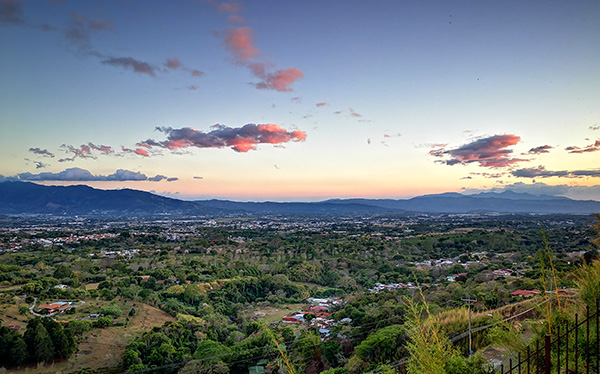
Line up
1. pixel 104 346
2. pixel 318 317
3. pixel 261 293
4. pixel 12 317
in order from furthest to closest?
1. pixel 261 293
2. pixel 318 317
3. pixel 12 317
4. pixel 104 346

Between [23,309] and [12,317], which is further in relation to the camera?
[23,309]

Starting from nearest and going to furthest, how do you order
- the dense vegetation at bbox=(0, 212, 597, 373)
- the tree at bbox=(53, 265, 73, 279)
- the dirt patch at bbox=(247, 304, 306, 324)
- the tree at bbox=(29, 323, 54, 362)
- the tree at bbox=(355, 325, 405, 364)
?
the tree at bbox=(355, 325, 405, 364) → the dense vegetation at bbox=(0, 212, 597, 373) → the tree at bbox=(29, 323, 54, 362) → the dirt patch at bbox=(247, 304, 306, 324) → the tree at bbox=(53, 265, 73, 279)

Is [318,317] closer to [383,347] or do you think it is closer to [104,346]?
[383,347]

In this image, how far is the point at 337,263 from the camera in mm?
39969

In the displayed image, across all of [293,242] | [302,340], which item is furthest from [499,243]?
[302,340]

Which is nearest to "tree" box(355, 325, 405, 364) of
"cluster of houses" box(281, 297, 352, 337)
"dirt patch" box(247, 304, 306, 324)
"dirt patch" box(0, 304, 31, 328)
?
"cluster of houses" box(281, 297, 352, 337)

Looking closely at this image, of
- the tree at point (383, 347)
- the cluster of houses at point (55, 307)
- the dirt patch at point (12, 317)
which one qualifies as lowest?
the cluster of houses at point (55, 307)

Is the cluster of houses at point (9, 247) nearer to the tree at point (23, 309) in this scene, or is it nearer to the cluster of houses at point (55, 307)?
the cluster of houses at point (55, 307)

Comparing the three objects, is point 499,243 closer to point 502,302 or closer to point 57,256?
point 502,302

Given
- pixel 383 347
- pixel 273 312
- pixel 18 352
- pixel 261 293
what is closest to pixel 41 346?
pixel 18 352

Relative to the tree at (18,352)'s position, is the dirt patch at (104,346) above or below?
below

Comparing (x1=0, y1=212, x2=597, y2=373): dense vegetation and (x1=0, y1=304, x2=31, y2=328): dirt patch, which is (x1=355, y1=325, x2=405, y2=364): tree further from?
(x1=0, y1=304, x2=31, y2=328): dirt patch

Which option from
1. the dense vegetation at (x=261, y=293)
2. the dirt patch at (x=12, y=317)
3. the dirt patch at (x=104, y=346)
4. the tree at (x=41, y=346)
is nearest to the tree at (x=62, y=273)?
the dense vegetation at (x=261, y=293)

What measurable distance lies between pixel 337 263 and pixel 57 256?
110ft
